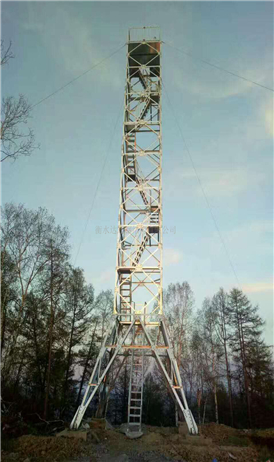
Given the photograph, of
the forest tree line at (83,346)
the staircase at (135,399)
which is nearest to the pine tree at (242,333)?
the forest tree line at (83,346)

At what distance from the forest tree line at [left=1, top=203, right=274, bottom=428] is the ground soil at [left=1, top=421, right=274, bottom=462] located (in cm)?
291

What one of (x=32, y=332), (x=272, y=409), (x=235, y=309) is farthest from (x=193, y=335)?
(x=32, y=332)

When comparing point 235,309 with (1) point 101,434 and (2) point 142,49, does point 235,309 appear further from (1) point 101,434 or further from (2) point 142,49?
(2) point 142,49

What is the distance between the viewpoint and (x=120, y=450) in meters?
→ 8.16

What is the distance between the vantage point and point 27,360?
16.6m

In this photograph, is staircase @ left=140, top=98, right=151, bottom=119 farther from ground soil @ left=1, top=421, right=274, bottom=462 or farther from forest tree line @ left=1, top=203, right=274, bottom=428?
ground soil @ left=1, top=421, right=274, bottom=462

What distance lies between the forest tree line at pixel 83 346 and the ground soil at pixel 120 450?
2.91 metres

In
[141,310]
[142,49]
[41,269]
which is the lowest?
[141,310]

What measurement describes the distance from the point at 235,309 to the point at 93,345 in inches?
432

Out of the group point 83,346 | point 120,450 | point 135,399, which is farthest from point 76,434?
point 83,346

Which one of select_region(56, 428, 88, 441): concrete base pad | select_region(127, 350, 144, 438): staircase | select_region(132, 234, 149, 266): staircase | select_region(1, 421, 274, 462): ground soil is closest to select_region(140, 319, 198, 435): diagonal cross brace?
select_region(1, 421, 274, 462): ground soil

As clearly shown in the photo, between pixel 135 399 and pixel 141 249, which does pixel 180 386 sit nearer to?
pixel 135 399

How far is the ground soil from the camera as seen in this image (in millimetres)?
7219

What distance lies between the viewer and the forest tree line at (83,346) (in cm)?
1388
